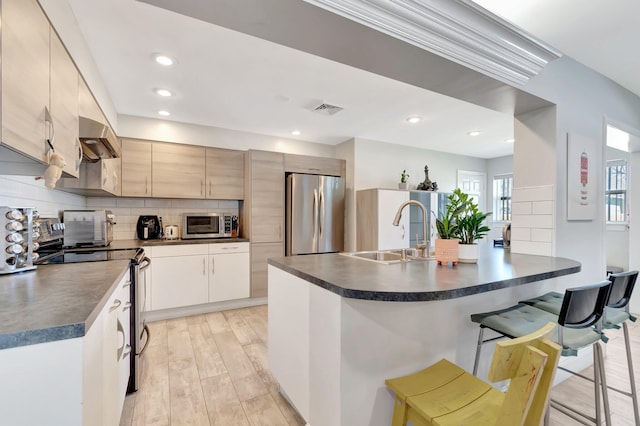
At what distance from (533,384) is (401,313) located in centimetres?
59

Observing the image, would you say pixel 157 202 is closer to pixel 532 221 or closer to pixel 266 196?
pixel 266 196

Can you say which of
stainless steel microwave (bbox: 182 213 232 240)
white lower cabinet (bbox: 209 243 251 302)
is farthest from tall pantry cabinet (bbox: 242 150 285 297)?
stainless steel microwave (bbox: 182 213 232 240)

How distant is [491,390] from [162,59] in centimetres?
284

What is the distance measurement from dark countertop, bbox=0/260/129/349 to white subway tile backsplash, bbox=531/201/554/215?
105 inches

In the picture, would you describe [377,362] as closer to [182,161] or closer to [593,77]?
[593,77]

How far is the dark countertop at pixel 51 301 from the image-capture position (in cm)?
74

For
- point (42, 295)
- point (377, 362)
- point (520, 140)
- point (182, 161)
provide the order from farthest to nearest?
point (182, 161)
point (520, 140)
point (377, 362)
point (42, 295)

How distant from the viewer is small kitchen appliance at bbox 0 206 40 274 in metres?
1.37

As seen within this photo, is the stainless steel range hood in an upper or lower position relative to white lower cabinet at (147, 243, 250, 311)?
upper

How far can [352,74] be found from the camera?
2398 millimetres

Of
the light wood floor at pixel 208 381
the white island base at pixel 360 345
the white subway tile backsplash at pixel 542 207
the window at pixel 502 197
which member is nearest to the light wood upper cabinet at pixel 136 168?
the light wood floor at pixel 208 381

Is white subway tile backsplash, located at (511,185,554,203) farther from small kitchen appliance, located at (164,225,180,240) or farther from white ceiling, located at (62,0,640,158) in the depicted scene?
small kitchen appliance, located at (164,225,180,240)

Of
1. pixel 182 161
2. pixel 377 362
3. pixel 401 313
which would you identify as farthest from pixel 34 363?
pixel 182 161

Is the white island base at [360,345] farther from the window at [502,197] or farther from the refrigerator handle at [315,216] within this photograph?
the window at [502,197]
